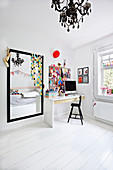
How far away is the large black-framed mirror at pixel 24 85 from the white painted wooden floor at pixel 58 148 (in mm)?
470

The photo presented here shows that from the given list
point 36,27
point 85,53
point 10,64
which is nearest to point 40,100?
point 10,64

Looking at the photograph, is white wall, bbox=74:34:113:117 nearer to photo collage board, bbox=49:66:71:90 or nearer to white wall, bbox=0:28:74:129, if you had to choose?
photo collage board, bbox=49:66:71:90

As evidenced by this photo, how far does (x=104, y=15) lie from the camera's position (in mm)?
1982

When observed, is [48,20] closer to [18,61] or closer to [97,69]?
[18,61]

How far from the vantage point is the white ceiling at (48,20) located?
5.69 ft

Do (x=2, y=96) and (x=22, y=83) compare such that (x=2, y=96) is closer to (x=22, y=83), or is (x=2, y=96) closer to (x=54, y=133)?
(x=22, y=83)

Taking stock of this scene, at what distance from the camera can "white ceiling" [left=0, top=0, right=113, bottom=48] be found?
1.73 meters

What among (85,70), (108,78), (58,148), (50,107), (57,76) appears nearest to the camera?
(58,148)

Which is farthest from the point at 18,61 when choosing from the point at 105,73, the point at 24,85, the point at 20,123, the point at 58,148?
the point at 105,73

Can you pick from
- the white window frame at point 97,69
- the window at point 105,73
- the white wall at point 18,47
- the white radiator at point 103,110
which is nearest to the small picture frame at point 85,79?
the white window frame at point 97,69

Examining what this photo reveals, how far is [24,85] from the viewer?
2721mm

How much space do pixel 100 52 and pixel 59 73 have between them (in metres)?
1.48

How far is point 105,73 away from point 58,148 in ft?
8.37

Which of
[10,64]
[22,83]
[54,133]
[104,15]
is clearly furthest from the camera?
[22,83]
